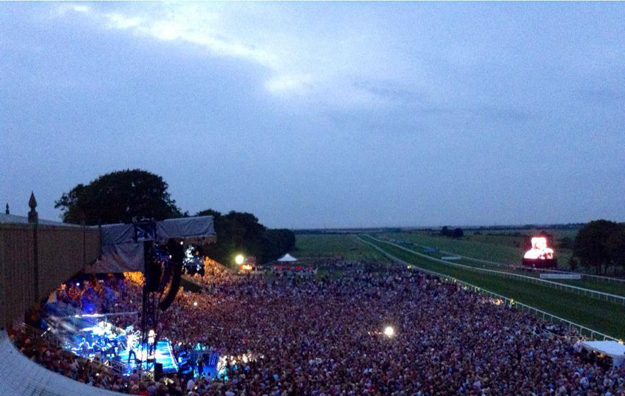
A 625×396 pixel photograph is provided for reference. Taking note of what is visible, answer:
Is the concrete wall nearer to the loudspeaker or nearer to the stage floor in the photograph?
the stage floor

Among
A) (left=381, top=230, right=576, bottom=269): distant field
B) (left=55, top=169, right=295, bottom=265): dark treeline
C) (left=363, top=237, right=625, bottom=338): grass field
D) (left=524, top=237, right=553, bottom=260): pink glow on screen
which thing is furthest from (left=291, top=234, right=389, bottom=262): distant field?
(left=55, top=169, right=295, bottom=265): dark treeline

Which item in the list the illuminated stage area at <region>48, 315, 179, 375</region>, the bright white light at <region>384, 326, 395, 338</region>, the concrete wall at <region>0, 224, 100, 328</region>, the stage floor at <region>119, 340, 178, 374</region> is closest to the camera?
the concrete wall at <region>0, 224, 100, 328</region>

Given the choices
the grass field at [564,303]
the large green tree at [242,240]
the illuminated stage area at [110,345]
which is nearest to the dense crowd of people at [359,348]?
the illuminated stage area at [110,345]

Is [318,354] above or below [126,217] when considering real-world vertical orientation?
below

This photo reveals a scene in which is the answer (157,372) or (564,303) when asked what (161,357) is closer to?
(157,372)

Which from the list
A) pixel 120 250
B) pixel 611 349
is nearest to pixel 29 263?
pixel 611 349

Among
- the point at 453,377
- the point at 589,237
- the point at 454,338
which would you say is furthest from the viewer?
the point at 589,237

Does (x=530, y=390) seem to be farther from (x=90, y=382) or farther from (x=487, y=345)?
(x=90, y=382)

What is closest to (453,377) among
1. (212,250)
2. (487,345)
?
(487,345)
